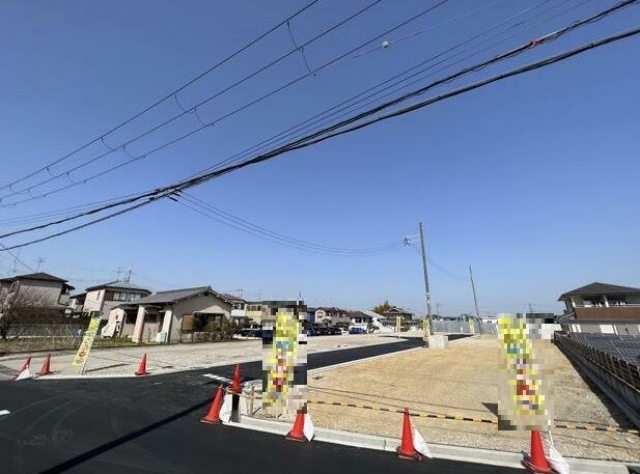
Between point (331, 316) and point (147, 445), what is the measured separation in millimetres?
74323

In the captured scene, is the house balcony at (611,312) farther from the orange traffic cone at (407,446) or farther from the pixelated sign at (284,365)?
the pixelated sign at (284,365)

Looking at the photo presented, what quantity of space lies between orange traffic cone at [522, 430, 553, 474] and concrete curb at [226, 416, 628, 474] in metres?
0.16

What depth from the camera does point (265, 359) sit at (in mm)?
8664

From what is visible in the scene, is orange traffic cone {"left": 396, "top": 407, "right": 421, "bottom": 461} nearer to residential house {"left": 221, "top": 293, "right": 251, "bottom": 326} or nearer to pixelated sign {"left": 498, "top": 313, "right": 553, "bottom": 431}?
pixelated sign {"left": 498, "top": 313, "right": 553, "bottom": 431}

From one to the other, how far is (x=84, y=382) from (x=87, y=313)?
4244 cm

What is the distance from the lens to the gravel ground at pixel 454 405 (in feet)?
23.0

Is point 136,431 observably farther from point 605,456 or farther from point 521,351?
point 605,456

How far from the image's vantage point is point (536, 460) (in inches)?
227

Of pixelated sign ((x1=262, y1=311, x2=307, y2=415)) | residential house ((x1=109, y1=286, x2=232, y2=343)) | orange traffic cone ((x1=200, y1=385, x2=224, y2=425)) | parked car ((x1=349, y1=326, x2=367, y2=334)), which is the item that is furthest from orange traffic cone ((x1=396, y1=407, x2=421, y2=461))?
parked car ((x1=349, y1=326, x2=367, y2=334))

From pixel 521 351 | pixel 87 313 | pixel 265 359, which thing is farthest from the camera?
pixel 87 313

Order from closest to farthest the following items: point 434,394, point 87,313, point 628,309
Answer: point 434,394, point 628,309, point 87,313

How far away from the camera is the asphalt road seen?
5.74 metres

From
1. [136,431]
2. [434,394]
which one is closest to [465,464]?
[434,394]

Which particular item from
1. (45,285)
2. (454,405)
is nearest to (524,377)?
(454,405)
